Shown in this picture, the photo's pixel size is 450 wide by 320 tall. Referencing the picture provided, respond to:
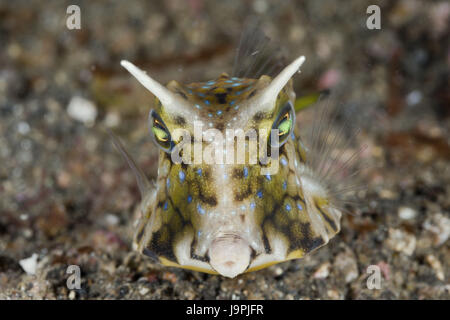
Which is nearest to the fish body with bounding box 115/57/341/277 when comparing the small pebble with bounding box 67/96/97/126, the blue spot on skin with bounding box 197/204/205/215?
the blue spot on skin with bounding box 197/204/205/215

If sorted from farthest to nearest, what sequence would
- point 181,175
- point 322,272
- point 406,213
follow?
point 406,213 < point 322,272 < point 181,175

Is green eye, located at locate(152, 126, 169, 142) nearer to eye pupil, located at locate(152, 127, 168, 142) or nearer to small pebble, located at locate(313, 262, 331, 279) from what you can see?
eye pupil, located at locate(152, 127, 168, 142)

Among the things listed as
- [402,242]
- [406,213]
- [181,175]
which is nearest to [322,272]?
[402,242]

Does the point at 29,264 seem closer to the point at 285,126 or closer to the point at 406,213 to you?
the point at 285,126

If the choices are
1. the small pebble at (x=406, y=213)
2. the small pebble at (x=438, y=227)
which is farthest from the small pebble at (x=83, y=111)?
the small pebble at (x=438, y=227)

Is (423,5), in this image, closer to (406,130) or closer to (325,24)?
(325,24)

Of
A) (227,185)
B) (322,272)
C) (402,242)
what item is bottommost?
(322,272)
